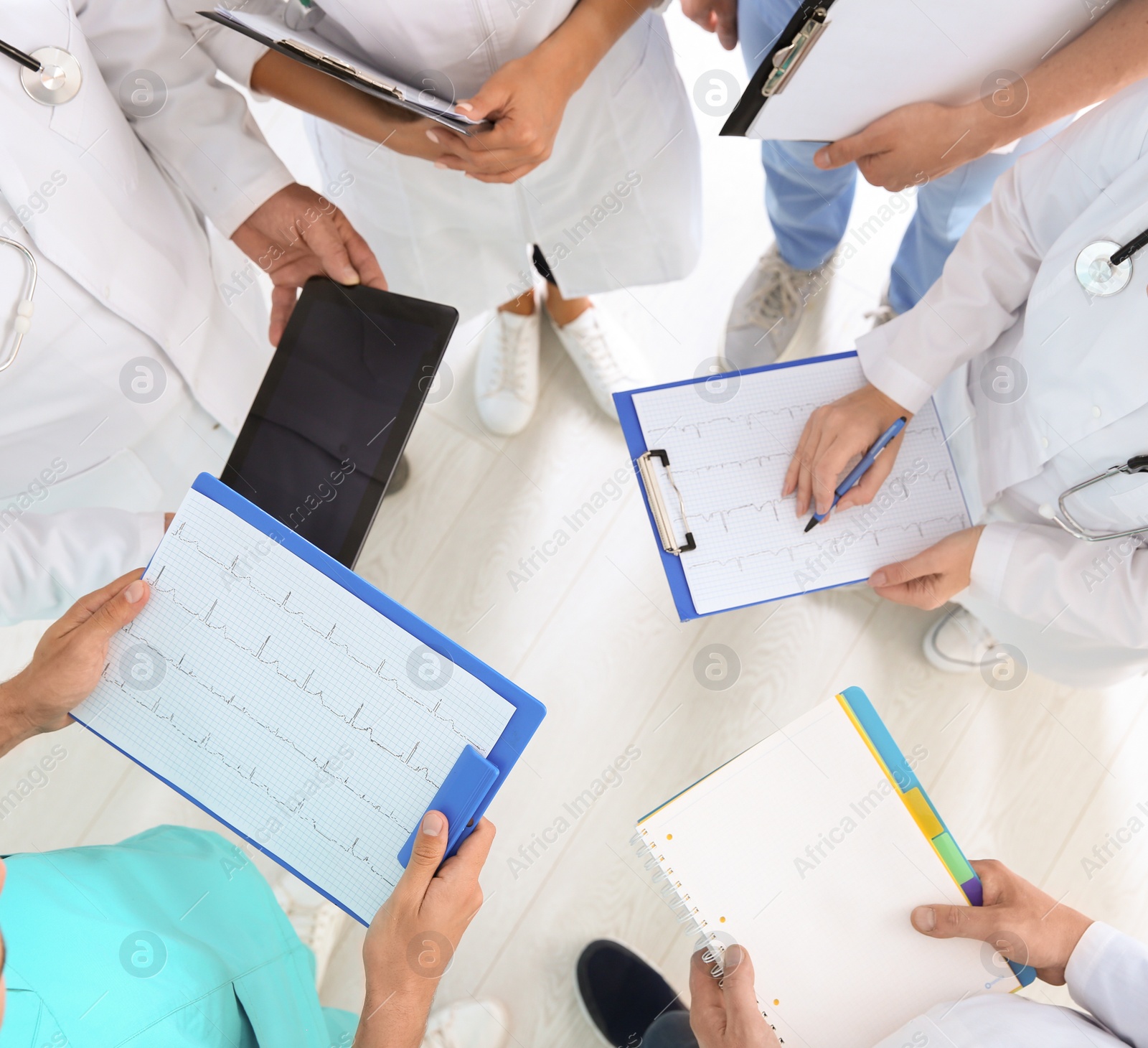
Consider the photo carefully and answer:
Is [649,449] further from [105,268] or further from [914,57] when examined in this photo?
[105,268]

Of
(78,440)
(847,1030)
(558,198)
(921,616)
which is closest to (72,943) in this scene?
(78,440)

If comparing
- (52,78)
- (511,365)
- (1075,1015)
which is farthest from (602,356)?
(1075,1015)

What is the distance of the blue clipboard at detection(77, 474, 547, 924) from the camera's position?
0.79 m

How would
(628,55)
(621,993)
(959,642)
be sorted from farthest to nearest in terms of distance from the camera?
(959,642), (621,993), (628,55)

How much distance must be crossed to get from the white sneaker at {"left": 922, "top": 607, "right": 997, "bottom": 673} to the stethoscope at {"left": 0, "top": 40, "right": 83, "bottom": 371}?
162cm

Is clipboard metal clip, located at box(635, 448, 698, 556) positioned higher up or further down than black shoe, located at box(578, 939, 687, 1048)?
higher up

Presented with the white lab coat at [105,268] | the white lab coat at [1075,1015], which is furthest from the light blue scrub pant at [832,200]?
the white lab coat at [1075,1015]

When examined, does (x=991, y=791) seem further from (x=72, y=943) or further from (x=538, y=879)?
(x=72, y=943)

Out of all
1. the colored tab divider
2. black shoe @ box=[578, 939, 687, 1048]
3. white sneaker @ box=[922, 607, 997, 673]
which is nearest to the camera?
the colored tab divider

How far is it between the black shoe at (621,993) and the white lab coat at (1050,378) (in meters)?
0.93

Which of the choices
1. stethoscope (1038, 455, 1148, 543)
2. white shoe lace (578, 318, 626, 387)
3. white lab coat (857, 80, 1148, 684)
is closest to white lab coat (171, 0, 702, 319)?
white shoe lace (578, 318, 626, 387)

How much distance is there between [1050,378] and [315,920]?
1548 millimetres

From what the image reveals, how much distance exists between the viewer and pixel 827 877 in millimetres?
993

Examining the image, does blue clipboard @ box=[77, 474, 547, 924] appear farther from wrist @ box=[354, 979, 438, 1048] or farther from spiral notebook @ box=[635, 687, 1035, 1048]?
spiral notebook @ box=[635, 687, 1035, 1048]
